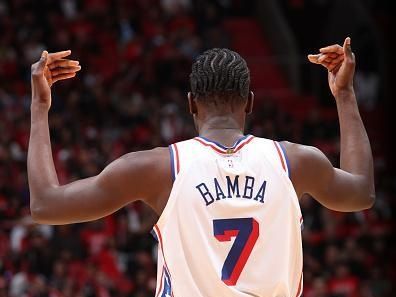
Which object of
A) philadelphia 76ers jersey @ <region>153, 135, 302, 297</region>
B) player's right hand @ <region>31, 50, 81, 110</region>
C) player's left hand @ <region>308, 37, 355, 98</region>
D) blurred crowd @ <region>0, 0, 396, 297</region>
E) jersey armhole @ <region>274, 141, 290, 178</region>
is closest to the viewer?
philadelphia 76ers jersey @ <region>153, 135, 302, 297</region>

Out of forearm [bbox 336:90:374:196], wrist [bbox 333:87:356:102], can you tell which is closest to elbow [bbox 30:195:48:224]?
forearm [bbox 336:90:374:196]

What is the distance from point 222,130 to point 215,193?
259 millimetres

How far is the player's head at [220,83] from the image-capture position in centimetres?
309

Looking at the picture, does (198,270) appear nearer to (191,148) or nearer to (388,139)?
(191,148)

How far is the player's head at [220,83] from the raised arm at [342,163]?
0.79 ft

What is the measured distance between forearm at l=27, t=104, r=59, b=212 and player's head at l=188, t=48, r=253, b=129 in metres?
0.52

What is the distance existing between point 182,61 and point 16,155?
4.10 meters

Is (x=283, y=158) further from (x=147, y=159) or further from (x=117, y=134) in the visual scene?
(x=117, y=134)

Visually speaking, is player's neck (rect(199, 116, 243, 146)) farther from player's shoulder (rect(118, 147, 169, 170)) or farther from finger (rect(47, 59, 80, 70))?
finger (rect(47, 59, 80, 70))

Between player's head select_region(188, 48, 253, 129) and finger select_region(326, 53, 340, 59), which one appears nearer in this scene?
player's head select_region(188, 48, 253, 129)

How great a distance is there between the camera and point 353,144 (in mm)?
3332

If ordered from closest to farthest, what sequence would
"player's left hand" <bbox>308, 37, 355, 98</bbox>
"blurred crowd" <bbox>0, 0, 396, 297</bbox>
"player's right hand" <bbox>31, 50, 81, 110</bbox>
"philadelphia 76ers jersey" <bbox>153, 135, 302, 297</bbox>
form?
"philadelphia 76ers jersey" <bbox>153, 135, 302, 297</bbox>
"player's right hand" <bbox>31, 50, 81, 110</bbox>
"player's left hand" <bbox>308, 37, 355, 98</bbox>
"blurred crowd" <bbox>0, 0, 396, 297</bbox>

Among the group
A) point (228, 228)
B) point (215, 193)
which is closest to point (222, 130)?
point (215, 193)

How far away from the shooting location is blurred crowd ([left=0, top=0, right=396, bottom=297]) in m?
11.9
